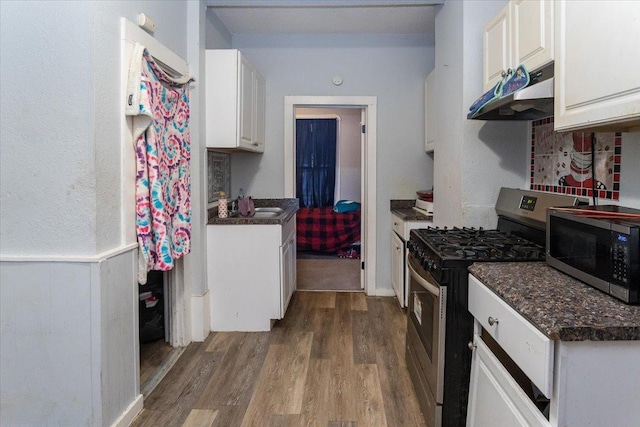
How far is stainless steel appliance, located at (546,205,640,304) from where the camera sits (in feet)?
3.93

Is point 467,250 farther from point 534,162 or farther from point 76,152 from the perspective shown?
point 76,152

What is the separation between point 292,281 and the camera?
4.01 meters

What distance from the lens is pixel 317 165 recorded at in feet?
25.2

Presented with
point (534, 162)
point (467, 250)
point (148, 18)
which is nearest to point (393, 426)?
point (467, 250)

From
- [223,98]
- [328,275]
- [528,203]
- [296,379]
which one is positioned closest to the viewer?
[528,203]

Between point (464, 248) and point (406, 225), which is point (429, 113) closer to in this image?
point (406, 225)

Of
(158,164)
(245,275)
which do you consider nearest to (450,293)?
(158,164)

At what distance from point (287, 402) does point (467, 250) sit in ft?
3.97

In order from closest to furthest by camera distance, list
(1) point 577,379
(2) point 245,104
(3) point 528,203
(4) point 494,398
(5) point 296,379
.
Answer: (1) point 577,379, (4) point 494,398, (3) point 528,203, (5) point 296,379, (2) point 245,104

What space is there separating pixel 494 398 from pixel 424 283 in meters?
0.63

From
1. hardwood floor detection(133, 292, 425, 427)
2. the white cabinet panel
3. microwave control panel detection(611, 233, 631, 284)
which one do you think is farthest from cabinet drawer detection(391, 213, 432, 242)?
microwave control panel detection(611, 233, 631, 284)

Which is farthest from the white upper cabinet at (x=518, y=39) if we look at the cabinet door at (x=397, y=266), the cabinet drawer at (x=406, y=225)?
the cabinet door at (x=397, y=266)

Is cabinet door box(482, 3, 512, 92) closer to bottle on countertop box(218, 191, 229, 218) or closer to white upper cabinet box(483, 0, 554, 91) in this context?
white upper cabinet box(483, 0, 554, 91)

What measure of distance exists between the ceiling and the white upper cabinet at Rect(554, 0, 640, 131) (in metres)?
1.83
